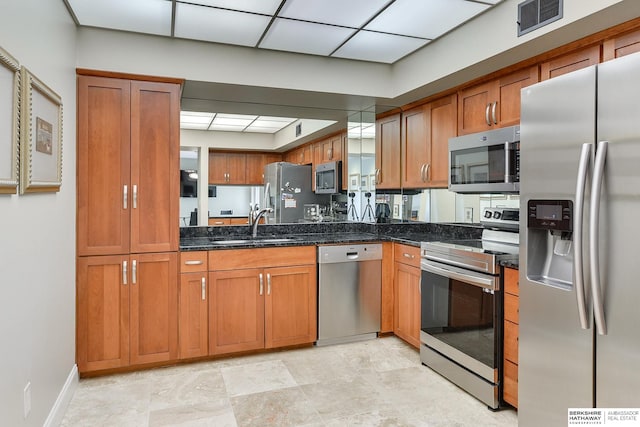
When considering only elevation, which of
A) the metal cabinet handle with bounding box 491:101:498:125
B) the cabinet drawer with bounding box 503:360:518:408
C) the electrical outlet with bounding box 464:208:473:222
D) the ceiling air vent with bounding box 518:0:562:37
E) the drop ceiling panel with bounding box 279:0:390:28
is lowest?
the cabinet drawer with bounding box 503:360:518:408

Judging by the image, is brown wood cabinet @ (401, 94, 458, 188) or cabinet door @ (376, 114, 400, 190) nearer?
brown wood cabinet @ (401, 94, 458, 188)

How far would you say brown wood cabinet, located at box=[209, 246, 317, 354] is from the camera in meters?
3.18

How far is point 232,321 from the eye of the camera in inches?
127

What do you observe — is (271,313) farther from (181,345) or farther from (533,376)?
(533,376)

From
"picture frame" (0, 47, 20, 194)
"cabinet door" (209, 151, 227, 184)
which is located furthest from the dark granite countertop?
"picture frame" (0, 47, 20, 194)

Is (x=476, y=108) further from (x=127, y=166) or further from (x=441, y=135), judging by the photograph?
(x=127, y=166)

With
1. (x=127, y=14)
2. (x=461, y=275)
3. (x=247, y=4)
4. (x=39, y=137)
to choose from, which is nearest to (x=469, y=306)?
(x=461, y=275)

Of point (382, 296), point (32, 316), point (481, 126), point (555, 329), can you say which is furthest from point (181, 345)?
point (481, 126)

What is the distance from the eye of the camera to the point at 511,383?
2402 millimetres

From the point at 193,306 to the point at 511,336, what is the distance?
2.11 metres

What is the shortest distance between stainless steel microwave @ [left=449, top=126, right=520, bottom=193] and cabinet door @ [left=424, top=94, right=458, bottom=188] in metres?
0.20

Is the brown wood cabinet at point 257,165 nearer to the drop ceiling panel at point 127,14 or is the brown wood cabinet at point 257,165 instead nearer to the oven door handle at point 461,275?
the drop ceiling panel at point 127,14

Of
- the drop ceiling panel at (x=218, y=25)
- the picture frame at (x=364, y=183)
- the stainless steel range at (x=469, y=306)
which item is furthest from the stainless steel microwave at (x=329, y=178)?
the drop ceiling panel at (x=218, y=25)

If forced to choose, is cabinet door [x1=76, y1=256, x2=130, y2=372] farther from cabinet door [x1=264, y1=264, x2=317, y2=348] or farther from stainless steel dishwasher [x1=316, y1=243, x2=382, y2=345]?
stainless steel dishwasher [x1=316, y1=243, x2=382, y2=345]
